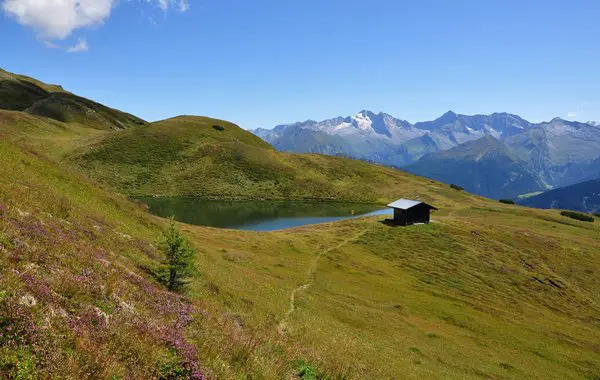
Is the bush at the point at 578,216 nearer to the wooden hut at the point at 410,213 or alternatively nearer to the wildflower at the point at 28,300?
the wooden hut at the point at 410,213

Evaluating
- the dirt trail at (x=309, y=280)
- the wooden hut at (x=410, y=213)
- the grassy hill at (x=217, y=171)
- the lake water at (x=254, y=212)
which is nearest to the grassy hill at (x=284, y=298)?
the dirt trail at (x=309, y=280)

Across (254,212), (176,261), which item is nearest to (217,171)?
(254,212)

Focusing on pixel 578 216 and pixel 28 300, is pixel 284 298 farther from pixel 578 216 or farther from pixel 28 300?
pixel 578 216

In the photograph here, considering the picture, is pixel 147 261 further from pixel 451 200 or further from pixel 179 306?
pixel 451 200

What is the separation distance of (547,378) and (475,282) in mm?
28875

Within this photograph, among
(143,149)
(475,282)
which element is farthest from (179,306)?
(143,149)

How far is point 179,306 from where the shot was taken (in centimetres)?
1508

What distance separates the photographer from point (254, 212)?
11144cm

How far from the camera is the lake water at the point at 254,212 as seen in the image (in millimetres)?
93188

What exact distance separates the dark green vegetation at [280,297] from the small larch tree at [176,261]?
1021 millimetres

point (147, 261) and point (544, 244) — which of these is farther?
point (544, 244)

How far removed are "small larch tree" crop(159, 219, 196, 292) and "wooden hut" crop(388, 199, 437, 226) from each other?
226 ft

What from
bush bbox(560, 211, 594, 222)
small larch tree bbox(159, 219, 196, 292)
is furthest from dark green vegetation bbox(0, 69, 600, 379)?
bush bbox(560, 211, 594, 222)

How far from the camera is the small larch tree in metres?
19.2
